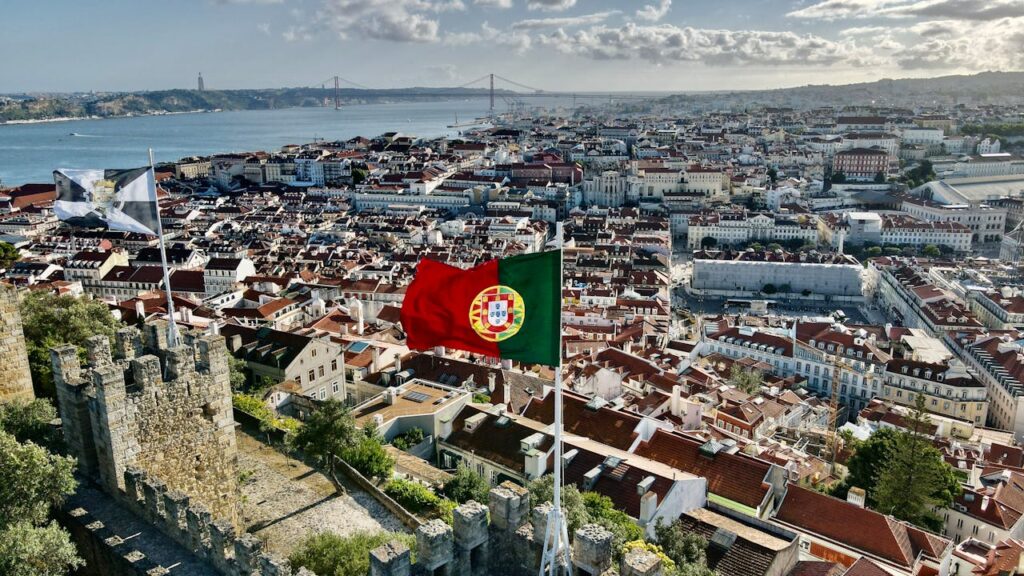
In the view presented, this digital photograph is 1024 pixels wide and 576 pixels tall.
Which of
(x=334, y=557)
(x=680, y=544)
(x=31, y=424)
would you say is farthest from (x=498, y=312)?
(x=680, y=544)

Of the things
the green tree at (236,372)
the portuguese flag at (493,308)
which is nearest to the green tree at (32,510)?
the portuguese flag at (493,308)

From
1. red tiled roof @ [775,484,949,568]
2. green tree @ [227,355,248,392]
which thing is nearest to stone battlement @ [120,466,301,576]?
green tree @ [227,355,248,392]

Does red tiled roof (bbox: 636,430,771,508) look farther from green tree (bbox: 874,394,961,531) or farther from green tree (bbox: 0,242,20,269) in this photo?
green tree (bbox: 0,242,20,269)

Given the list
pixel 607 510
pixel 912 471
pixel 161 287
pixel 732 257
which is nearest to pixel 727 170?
pixel 732 257

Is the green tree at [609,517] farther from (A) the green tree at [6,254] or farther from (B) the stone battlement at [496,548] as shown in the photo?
(A) the green tree at [6,254]

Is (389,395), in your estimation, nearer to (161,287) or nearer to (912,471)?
(912,471)

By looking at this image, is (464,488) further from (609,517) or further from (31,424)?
(31,424)
